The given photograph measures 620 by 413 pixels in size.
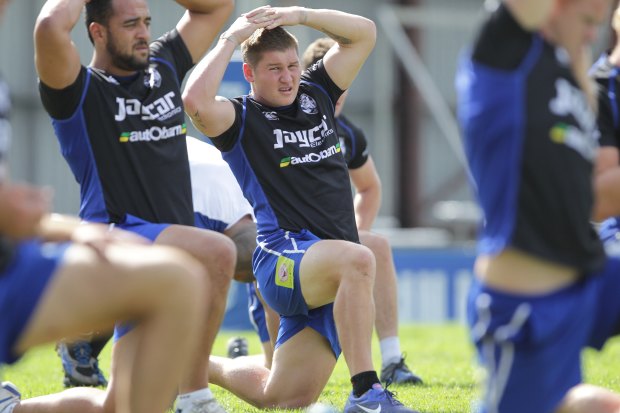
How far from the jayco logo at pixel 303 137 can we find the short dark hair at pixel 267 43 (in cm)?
44

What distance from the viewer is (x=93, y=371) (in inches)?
276

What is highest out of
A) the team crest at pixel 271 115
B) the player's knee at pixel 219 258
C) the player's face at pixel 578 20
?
the player's face at pixel 578 20

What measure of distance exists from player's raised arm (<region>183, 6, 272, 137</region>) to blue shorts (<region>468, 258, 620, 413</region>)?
2372 millimetres

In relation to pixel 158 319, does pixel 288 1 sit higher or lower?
lower

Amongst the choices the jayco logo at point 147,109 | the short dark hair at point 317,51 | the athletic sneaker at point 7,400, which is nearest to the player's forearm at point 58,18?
the jayco logo at point 147,109

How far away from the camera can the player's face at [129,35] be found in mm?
5375

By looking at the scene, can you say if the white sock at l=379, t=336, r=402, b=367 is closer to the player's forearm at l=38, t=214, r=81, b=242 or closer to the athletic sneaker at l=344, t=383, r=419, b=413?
the athletic sneaker at l=344, t=383, r=419, b=413

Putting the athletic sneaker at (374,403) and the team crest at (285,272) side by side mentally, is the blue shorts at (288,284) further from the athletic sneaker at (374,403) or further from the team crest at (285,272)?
the athletic sneaker at (374,403)

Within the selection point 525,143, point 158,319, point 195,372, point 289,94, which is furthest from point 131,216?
point 525,143

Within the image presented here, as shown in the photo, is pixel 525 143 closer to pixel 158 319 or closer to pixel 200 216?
pixel 158 319

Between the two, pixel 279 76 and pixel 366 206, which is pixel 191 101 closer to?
pixel 279 76

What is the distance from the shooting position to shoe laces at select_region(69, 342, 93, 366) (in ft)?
22.7

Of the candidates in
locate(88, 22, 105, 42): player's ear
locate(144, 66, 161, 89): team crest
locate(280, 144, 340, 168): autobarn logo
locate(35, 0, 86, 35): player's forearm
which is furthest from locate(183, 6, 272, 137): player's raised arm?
locate(35, 0, 86, 35): player's forearm

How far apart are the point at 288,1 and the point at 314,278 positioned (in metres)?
14.1
